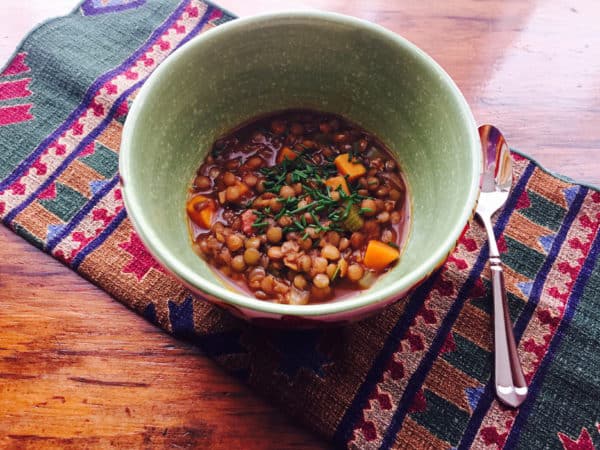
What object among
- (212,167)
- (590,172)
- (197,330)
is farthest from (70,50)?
(590,172)

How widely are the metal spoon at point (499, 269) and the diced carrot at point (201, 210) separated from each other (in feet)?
1.91

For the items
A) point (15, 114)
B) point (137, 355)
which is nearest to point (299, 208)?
point (137, 355)

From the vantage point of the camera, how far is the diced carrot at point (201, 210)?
1.21 meters

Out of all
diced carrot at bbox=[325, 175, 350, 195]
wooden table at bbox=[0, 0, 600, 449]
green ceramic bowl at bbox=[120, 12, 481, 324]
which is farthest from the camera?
diced carrot at bbox=[325, 175, 350, 195]

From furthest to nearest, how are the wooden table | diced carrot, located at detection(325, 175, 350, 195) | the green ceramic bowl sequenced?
1. diced carrot, located at detection(325, 175, 350, 195)
2. the wooden table
3. the green ceramic bowl

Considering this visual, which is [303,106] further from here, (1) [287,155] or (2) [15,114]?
(2) [15,114]

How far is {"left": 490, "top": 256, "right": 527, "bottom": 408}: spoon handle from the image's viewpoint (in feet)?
3.75

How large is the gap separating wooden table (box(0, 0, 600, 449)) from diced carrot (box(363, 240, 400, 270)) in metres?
0.33

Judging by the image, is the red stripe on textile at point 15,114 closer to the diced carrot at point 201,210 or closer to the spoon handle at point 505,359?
the diced carrot at point 201,210

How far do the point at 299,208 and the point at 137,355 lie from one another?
43 centimetres

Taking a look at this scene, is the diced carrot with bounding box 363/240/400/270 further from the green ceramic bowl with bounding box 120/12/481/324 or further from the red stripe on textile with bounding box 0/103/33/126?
the red stripe on textile with bounding box 0/103/33/126

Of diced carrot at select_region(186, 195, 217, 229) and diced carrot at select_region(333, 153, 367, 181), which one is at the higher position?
diced carrot at select_region(333, 153, 367, 181)

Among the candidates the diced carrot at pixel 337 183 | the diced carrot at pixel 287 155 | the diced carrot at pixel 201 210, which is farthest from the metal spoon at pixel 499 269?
the diced carrot at pixel 201 210

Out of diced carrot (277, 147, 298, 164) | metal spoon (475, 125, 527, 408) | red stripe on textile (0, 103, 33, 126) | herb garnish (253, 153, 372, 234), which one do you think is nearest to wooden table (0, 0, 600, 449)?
metal spoon (475, 125, 527, 408)
